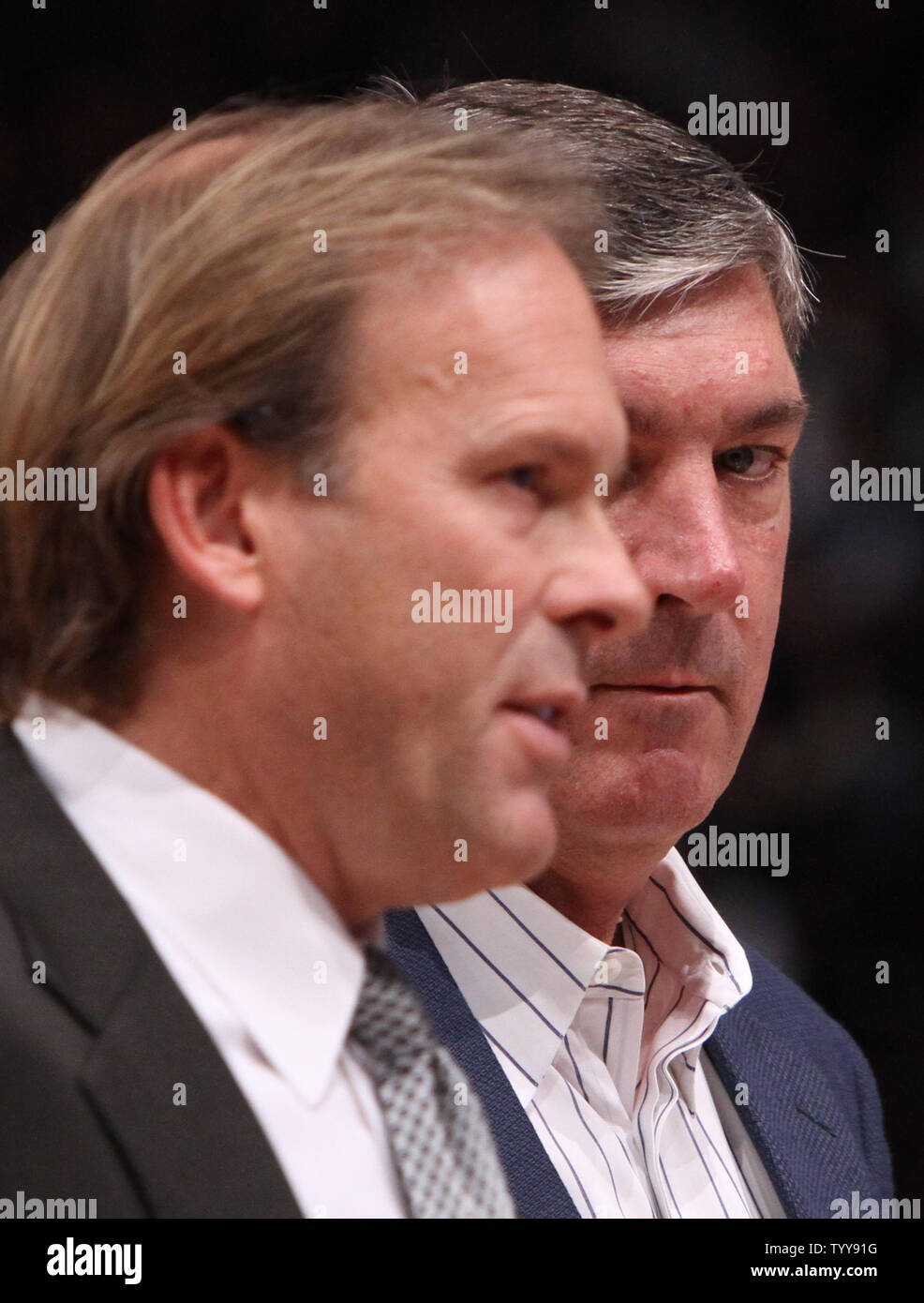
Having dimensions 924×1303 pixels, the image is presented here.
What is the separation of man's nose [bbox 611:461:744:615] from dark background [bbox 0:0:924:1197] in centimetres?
24

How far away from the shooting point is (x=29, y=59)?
0.84 metres

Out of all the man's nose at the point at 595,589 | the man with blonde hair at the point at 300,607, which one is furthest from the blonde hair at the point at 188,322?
the man's nose at the point at 595,589

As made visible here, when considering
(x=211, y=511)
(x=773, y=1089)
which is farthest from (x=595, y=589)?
(x=773, y=1089)

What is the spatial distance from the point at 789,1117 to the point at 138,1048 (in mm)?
584

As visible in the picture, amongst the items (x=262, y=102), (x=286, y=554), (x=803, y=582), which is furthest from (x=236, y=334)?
(x=803, y=582)

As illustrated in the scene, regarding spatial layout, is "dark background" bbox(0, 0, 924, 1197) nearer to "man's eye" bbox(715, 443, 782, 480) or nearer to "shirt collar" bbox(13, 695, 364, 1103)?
"man's eye" bbox(715, 443, 782, 480)

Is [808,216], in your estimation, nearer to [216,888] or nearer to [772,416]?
[772,416]

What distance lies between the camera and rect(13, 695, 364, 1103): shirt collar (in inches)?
22.4

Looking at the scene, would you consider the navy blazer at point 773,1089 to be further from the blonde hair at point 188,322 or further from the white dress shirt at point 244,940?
the blonde hair at point 188,322

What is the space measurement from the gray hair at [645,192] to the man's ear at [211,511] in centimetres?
39

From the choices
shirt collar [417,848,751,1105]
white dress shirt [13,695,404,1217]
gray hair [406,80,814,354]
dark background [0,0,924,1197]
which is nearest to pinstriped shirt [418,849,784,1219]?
shirt collar [417,848,751,1105]

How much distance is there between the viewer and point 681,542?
89 cm

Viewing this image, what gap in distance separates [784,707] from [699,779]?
9.5 inches
